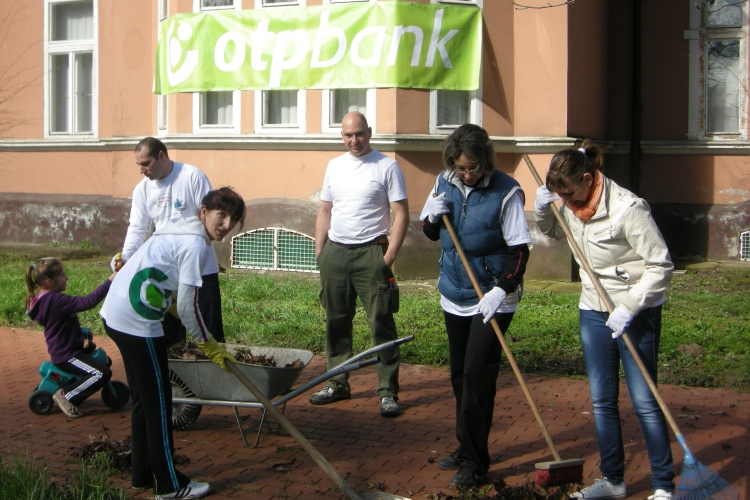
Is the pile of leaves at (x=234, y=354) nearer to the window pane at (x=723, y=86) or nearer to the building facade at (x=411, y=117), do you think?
the building facade at (x=411, y=117)

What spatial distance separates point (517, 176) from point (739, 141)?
365 centimetres

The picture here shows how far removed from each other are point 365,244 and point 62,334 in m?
2.30

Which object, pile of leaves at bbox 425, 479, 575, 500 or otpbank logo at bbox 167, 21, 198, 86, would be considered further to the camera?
otpbank logo at bbox 167, 21, 198, 86

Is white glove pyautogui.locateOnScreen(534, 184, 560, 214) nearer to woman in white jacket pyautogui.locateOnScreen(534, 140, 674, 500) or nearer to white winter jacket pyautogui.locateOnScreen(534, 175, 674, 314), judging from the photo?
woman in white jacket pyautogui.locateOnScreen(534, 140, 674, 500)

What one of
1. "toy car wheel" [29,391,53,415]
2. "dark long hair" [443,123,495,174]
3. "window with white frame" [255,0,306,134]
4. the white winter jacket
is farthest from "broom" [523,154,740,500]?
"window with white frame" [255,0,306,134]

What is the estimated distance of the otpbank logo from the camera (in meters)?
11.7

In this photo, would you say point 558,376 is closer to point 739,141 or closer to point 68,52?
point 739,141

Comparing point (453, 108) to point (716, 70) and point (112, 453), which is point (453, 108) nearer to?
point (716, 70)

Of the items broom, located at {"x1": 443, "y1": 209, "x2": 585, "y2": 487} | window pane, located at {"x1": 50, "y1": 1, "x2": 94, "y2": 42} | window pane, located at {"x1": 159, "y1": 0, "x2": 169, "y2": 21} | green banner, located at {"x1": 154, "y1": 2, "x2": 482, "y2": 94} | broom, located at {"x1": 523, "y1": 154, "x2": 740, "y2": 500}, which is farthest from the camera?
window pane, located at {"x1": 50, "y1": 1, "x2": 94, "y2": 42}

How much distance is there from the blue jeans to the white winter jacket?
0.49ft

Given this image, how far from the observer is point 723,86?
→ 507 inches

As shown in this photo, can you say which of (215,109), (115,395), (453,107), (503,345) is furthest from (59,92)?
(503,345)

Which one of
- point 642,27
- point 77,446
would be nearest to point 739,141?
point 642,27

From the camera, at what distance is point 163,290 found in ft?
14.4
